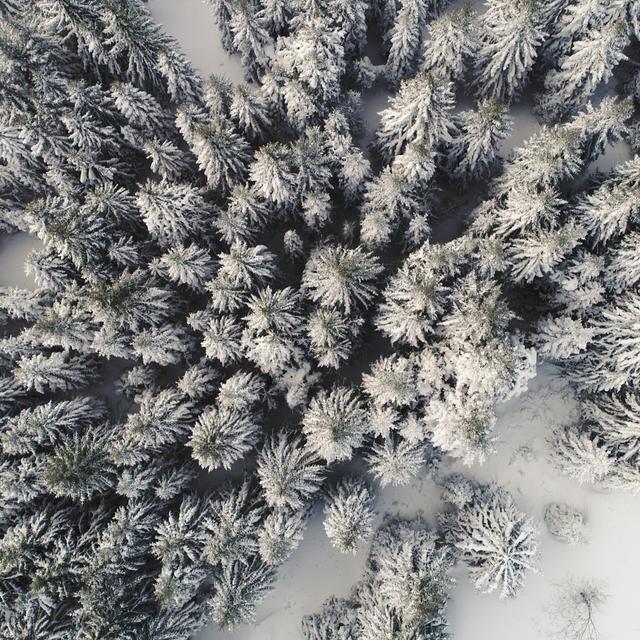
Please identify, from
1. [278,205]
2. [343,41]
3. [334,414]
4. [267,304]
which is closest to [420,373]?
[334,414]

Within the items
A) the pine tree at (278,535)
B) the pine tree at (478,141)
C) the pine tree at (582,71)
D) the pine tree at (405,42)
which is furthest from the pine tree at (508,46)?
the pine tree at (278,535)

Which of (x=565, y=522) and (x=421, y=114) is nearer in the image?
(x=421, y=114)

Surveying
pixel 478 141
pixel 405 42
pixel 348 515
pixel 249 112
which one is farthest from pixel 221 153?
pixel 348 515

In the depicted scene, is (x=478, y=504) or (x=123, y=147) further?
(x=123, y=147)

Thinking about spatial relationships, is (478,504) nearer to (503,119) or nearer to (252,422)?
(252,422)

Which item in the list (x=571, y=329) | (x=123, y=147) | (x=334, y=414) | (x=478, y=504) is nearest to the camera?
(x=334, y=414)

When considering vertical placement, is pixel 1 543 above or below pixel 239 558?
below

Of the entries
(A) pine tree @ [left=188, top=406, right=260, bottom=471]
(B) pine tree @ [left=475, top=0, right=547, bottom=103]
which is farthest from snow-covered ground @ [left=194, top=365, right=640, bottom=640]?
(B) pine tree @ [left=475, top=0, right=547, bottom=103]

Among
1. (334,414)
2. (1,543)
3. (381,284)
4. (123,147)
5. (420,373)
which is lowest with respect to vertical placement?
(1,543)

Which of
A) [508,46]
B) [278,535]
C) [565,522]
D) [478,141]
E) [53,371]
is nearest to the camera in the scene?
[278,535]

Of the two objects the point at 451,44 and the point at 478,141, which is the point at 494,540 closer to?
the point at 478,141

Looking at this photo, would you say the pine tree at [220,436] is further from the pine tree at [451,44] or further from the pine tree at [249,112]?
the pine tree at [451,44]
